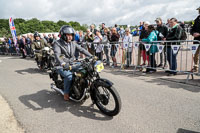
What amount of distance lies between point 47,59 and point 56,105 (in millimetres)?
4540

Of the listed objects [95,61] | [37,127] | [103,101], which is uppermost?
[95,61]

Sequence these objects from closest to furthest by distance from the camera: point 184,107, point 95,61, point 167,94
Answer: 1. point 95,61
2. point 184,107
3. point 167,94

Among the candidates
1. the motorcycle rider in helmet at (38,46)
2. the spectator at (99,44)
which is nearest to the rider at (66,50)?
the spectator at (99,44)

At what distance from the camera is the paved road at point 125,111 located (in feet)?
9.79

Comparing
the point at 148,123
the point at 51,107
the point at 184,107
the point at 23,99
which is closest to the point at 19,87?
the point at 23,99

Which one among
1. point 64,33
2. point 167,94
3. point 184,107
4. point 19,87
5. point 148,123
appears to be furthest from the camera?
point 19,87

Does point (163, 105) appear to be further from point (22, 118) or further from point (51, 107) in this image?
point (22, 118)

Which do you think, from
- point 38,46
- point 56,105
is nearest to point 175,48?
point 56,105

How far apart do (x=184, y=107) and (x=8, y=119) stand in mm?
3986

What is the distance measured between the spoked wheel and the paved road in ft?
0.50

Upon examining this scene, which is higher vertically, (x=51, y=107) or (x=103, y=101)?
(x=103, y=101)

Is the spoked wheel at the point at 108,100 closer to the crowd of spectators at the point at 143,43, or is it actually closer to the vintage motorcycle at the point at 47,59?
the crowd of spectators at the point at 143,43

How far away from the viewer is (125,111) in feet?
11.7

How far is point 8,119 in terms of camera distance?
11.5 ft
